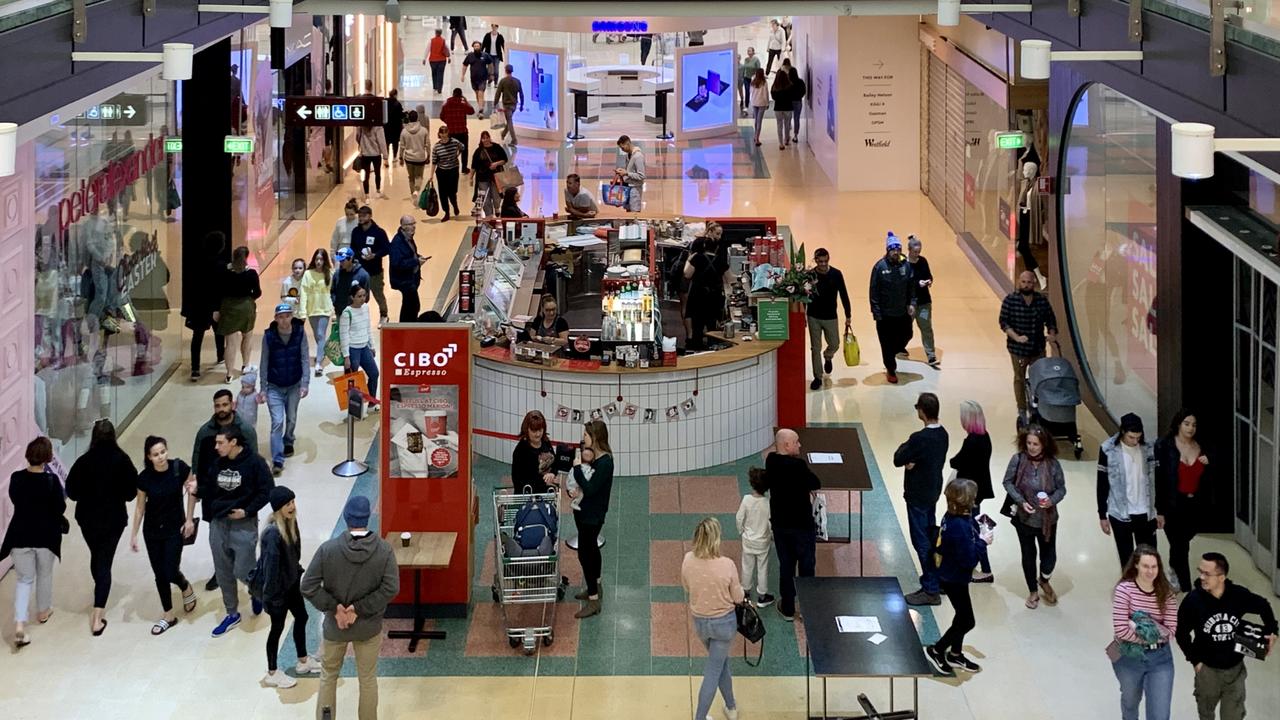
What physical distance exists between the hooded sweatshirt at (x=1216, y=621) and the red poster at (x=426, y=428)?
14.0ft

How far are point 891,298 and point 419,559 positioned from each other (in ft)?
21.1

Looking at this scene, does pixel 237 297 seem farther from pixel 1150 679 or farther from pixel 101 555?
pixel 1150 679

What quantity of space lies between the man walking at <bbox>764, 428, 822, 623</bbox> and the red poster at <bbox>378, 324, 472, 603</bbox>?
1.86 meters

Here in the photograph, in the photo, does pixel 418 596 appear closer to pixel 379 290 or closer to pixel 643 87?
pixel 379 290

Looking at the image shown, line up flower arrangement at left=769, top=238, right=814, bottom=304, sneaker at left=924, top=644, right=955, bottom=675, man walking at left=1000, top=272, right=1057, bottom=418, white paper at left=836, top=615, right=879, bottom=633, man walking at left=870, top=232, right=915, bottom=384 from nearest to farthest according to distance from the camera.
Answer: white paper at left=836, top=615, right=879, bottom=633
sneaker at left=924, top=644, right=955, bottom=675
man walking at left=1000, top=272, right=1057, bottom=418
flower arrangement at left=769, top=238, right=814, bottom=304
man walking at left=870, top=232, right=915, bottom=384

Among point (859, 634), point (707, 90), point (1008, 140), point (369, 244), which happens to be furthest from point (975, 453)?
point (707, 90)

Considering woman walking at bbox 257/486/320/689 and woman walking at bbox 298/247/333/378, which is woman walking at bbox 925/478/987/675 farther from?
woman walking at bbox 298/247/333/378

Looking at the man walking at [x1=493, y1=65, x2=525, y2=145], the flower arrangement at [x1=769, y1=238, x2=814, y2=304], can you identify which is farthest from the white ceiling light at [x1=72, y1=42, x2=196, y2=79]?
the man walking at [x1=493, y1=65, x2=525, y2=145]

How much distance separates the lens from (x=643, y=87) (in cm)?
3170

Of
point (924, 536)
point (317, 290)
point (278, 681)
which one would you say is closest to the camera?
point (278, 681)

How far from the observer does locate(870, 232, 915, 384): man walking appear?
48.0 ft

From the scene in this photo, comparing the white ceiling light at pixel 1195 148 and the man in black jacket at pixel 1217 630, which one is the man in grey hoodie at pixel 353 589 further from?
the white ceiling light at pixel 1195 148

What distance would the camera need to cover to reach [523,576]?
32.1 ft

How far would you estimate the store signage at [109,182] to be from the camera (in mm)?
12320
